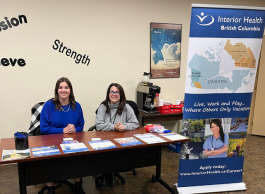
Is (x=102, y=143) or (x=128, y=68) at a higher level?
(x=128, y=68)

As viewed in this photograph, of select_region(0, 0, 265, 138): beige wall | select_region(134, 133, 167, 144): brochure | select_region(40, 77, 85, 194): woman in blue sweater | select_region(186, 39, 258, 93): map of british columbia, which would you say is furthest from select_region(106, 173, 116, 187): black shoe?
select_region(186, 39, 258, 93): map of british columbia

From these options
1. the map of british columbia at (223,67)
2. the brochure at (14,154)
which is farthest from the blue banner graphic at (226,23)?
the brochure at (14,154)

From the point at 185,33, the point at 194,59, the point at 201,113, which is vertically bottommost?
the point at 201,113

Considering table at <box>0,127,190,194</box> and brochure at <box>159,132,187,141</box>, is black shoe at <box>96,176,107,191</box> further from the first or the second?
brochure at <box>159,132,187,141</box>

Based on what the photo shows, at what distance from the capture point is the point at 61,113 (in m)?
2.76

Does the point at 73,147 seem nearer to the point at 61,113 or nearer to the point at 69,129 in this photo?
the point at 69,129

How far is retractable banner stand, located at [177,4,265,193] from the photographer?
2.53m

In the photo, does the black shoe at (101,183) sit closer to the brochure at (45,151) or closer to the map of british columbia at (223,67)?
the brochure at (45,151)

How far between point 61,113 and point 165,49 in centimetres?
230

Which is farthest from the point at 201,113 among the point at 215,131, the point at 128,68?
the point at 128,68

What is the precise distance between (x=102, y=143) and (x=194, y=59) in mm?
1321

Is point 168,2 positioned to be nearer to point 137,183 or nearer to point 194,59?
point 194,59

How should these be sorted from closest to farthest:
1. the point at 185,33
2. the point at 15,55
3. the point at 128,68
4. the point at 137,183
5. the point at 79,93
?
the point at 137,183 → the point at 15,55 → the point at 79,93 → the point at 128,68 → the point at 185,33

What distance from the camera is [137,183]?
3.04 metres
